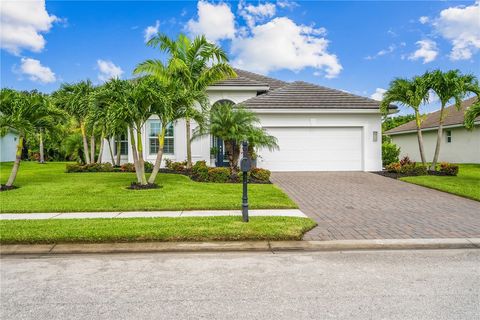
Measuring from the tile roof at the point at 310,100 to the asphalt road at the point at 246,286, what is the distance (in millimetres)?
12020

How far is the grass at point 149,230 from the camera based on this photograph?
17.5ft

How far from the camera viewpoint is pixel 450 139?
75.9 feet

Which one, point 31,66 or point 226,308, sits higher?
point 31,66

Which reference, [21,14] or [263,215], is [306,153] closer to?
[263,215]

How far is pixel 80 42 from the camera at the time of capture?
16766mm

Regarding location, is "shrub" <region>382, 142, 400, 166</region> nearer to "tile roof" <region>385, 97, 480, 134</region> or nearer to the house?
the house

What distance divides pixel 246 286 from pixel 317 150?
1350cm

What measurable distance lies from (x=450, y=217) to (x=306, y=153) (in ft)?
31.5

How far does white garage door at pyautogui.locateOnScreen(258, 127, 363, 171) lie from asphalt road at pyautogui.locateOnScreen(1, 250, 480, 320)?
453 inches

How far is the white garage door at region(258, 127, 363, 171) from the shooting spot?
16.3 meters

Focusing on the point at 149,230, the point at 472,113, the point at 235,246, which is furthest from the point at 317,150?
the point at 149,230

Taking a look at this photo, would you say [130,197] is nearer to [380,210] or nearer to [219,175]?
[219,175]

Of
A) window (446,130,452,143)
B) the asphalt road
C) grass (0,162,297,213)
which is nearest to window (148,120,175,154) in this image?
grass (0,162,297,213)

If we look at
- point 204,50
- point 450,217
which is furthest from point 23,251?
point 204,50
